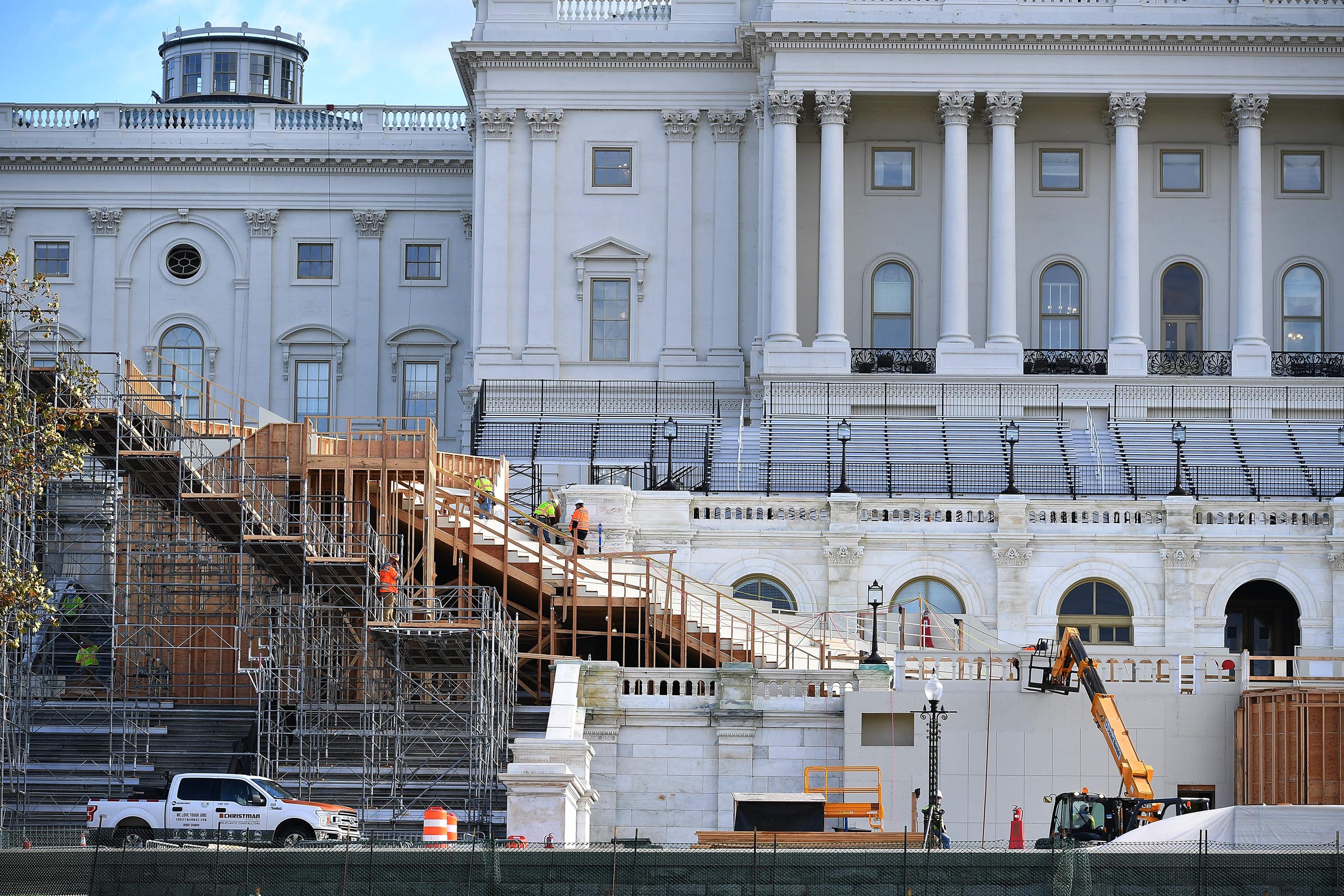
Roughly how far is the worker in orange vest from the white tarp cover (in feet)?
67.6

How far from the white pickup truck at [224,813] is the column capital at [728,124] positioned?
132ft

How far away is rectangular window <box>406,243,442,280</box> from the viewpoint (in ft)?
265

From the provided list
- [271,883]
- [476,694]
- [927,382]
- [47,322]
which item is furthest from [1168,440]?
[271,883]

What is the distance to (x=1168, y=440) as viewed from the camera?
62000mm

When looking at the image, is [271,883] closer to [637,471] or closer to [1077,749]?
[1077,749]

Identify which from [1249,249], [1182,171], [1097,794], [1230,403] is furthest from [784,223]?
[1097,794]

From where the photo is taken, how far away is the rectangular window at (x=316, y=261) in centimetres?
8119

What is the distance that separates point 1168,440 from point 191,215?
35.3 meters

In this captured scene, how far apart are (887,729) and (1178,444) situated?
62.9 ft

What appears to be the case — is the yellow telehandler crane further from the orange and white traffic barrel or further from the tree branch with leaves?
the tree branch with leaves

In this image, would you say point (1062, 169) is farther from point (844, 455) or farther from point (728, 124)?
point (844, 455)

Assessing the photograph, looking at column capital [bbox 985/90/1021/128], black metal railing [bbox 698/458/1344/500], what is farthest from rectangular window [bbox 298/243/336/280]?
black metal railing [bbox 698/458/1344/500]

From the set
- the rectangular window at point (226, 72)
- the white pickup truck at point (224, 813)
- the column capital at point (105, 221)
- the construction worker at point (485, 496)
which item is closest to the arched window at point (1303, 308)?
the construction worker at point (485, 496)

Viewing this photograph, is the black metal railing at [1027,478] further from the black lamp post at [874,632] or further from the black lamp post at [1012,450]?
the black lamp post at [874,632]
